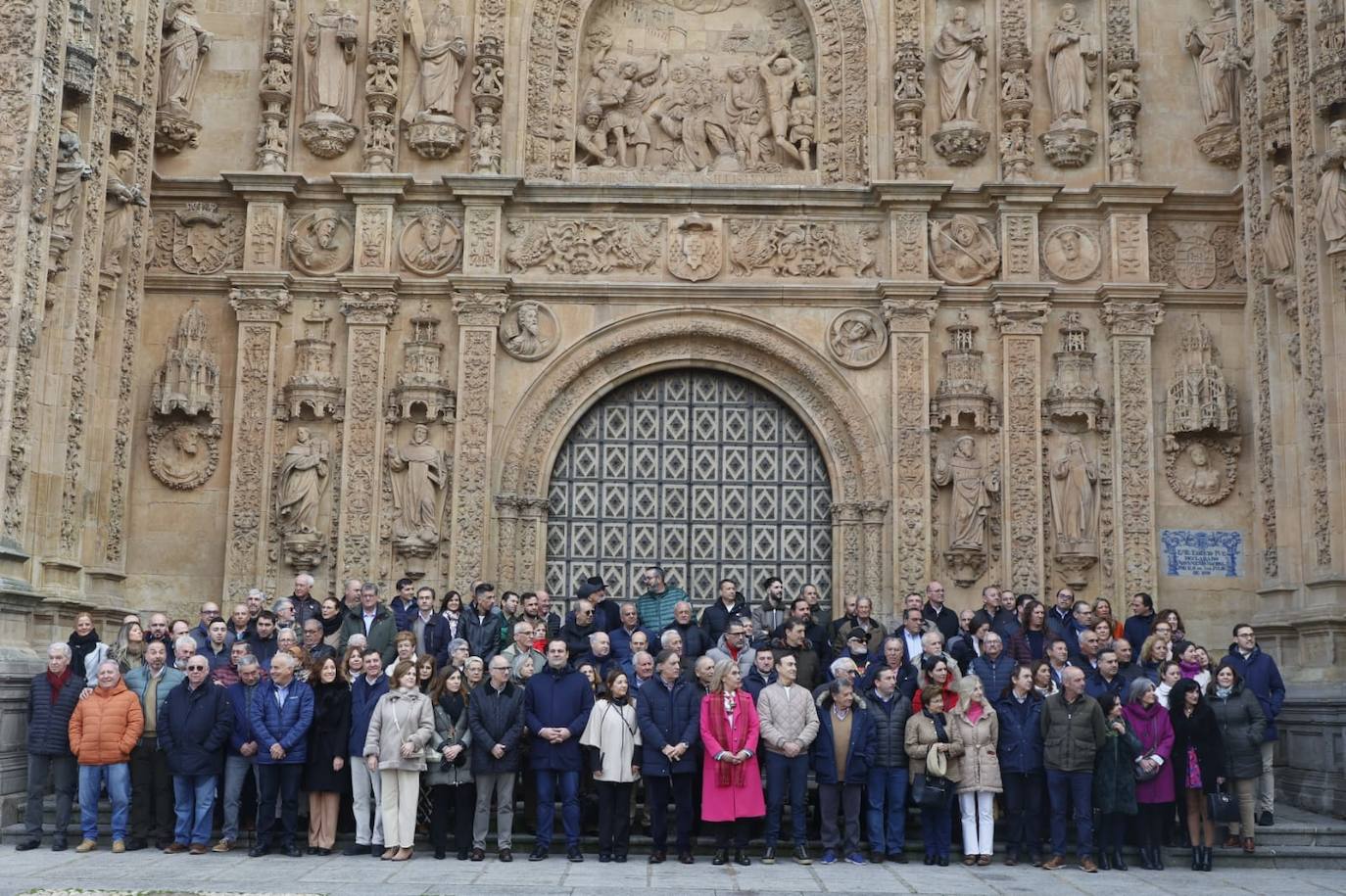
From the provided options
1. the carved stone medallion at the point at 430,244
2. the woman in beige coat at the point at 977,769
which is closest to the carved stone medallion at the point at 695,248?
the carved stone medallion at the point at 430,244

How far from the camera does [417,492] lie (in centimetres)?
1786

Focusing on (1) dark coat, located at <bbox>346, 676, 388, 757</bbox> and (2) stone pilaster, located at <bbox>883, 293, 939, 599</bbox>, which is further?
(2) stone pilaster, located at <bbox>883, 293, 939, 599</bbox>

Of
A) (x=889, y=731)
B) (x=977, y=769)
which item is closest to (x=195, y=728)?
(x=889, y=731)

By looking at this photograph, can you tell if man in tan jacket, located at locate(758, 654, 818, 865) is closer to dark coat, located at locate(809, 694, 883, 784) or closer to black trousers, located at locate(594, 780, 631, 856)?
dark coat, located at locate(809, 694, 883, 784)

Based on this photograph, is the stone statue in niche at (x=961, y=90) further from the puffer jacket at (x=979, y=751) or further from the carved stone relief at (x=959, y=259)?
the puffer jacket at (x=979, y=751)

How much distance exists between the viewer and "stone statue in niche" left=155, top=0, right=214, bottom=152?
721 inches

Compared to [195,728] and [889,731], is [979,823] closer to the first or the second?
[889,731]

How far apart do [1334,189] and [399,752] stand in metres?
10.6

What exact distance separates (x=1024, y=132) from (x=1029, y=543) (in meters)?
4.95

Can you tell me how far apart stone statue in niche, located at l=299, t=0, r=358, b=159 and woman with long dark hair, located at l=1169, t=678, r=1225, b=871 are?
37.8ft

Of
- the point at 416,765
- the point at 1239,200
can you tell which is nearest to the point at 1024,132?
the point at 1239,200

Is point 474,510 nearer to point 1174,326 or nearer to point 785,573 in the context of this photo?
point 785,573

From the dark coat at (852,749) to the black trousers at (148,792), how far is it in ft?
17.8

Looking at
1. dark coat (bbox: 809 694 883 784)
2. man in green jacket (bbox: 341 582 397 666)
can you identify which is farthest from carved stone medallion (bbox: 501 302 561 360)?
dark coat (bbox: 809 694 883 784)
